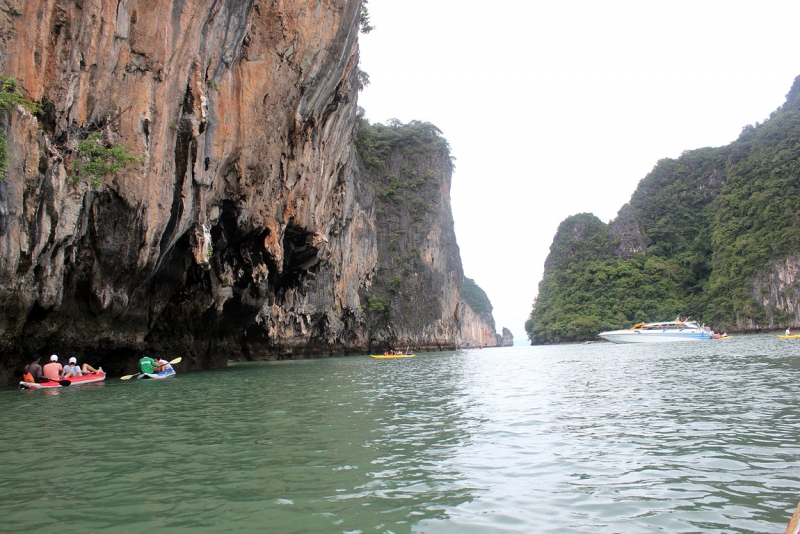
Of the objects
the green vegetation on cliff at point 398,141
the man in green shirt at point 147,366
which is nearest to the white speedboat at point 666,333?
the green vegetation on cliff at point 398,141

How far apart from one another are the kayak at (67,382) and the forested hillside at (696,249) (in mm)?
66938

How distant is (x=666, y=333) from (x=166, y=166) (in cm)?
4776

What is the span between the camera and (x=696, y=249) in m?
84.7

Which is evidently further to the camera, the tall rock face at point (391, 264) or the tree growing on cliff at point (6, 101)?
the tall rock face at point (391, 264)

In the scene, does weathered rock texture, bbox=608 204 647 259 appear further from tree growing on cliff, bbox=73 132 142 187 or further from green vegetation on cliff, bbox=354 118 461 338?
tree growing on cliff, bbox=73 132 142 187

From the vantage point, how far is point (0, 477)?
495 centimetres

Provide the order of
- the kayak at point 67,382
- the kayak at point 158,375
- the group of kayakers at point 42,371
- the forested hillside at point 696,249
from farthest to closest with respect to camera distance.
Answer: the forested hillside at point 696,249, the kayak at point 158,375, the group of kayakers at point 42,371, the kayak at point 67,382

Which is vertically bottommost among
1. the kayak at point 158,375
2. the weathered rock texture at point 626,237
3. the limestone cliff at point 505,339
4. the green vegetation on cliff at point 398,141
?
the limestone cliff at point 505,339

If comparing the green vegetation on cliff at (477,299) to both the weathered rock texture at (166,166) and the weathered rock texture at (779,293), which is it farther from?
the weathered rock texture at (166,166)

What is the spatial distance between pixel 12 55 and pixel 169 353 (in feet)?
46.0

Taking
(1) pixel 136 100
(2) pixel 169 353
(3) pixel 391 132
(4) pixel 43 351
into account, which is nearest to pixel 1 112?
(1) pixel 136 100

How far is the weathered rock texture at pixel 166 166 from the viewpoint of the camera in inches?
435

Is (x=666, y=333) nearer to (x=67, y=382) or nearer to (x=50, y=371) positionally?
(x=67, y=382)

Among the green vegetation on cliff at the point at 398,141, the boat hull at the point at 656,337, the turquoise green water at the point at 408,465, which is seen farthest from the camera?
the green vegetation on cliff at the point at 398,141
